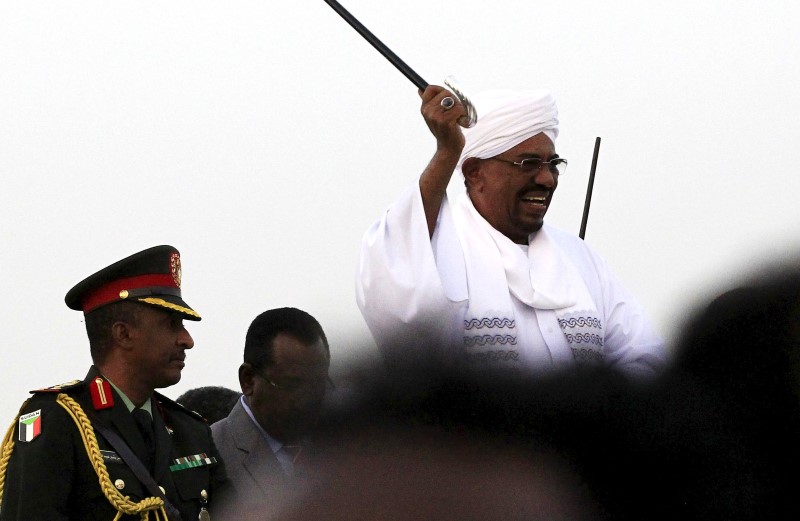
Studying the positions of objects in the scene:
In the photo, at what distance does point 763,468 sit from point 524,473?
14cm

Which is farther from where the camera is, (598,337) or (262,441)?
(262,441)

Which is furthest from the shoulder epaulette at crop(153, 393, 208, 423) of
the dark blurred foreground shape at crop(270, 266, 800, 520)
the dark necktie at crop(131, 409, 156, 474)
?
the dark blurred foreground shape at crop(270, 266, 800, 520)

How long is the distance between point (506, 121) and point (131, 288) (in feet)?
3.71

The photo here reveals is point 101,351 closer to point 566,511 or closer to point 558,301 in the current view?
point 558,301

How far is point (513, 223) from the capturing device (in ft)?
10.8

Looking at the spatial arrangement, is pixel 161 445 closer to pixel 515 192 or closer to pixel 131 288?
pixel 131 288

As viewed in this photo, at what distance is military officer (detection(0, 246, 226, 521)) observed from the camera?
299 cm

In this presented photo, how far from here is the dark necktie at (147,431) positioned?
3.26 metres

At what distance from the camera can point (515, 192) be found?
331 centimetres

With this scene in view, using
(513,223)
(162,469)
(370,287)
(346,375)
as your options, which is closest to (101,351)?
(162,469)

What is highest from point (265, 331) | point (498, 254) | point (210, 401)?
point (498, 254)

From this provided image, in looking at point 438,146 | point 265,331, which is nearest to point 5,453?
point 265,331

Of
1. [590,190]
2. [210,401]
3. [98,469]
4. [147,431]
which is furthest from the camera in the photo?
[210,401]

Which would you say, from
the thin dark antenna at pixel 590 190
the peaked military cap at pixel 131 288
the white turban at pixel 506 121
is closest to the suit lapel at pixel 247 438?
the peaked military cap at pixel 131 288
